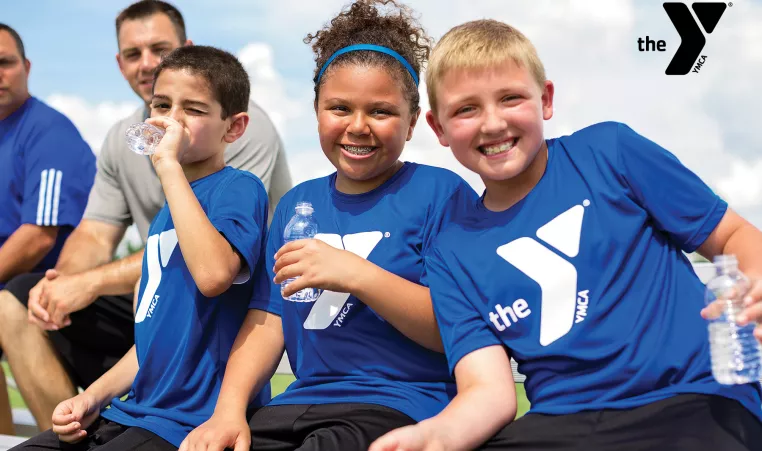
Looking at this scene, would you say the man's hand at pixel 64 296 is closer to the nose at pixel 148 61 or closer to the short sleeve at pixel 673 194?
the nose at pixel 148 61

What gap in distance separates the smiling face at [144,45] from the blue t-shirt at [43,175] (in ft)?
2.02

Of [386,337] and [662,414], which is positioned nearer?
[662,414]

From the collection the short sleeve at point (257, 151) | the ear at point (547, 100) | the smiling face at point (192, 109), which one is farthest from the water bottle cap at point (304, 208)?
the short sleeve at point (257, 151)

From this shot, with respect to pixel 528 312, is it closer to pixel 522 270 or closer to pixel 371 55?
pixel 522 270

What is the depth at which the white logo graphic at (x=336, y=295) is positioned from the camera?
7.52 ft

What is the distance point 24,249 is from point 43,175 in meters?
0.40

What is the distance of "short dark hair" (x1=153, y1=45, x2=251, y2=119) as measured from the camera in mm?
2713

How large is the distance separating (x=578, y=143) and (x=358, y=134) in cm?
60

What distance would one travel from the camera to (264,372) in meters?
2.43

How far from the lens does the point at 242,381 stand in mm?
2344

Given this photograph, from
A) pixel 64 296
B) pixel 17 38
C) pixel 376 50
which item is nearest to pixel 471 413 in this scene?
pixel 376 50

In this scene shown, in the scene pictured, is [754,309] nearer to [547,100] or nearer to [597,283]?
[597,283]

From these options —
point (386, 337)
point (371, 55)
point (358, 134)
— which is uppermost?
point (371, 55)

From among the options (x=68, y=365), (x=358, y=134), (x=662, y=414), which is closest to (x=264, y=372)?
(x=358, y=134)
